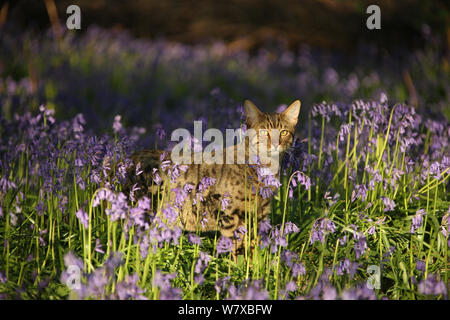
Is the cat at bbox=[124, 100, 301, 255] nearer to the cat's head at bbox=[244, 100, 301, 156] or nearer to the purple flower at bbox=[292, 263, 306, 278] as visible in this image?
the cat's head at bbox=[244, 100, 301, 156]

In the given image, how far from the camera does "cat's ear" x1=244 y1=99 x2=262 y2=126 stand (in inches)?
160

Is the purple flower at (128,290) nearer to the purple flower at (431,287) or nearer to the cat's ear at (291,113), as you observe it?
the purple flower at (431,287)

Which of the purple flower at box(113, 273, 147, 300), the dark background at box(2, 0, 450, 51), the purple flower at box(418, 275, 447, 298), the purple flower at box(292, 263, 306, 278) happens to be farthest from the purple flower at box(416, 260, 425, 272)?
the dark background at box(2, 0, 450, 51)

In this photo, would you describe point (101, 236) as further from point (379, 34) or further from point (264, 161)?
point (379, 34)

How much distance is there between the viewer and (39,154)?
13.6 feet

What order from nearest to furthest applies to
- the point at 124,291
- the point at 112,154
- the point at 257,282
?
1. the point at 124,291
2. the point at 257,282
3. the point at 112,154

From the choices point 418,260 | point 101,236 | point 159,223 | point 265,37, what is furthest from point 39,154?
point 265,37

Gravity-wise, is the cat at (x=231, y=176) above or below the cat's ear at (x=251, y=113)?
below

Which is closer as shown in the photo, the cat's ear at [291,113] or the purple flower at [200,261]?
the purple flower at [200,261]

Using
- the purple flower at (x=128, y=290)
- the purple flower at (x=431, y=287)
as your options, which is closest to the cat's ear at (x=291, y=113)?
the purple flower at (x=431, y=287)

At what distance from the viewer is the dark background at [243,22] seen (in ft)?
46.4

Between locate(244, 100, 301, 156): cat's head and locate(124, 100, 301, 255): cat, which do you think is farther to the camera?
locate(244, 100, 301, 156): cat's head

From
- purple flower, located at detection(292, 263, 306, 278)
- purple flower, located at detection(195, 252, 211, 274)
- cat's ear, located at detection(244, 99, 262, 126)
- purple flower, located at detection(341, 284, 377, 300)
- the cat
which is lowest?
purple flower, located at detection(341, 284, 377, 300)
